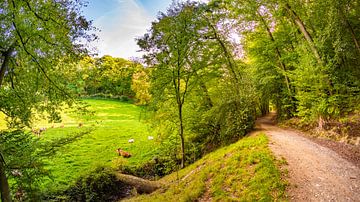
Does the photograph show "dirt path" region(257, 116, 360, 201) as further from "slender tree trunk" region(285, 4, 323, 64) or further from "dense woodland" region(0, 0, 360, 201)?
"slender tree trunk" region(285, 4, 323, 64)

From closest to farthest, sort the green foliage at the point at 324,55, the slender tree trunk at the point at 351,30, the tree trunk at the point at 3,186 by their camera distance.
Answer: the tree trunk at the point at 3,186, the slender tree trunk at the point at 351,30, the green foliage at the point at 324,55

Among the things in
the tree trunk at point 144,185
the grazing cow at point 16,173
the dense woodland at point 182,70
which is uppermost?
the dense woodland at point 182,70

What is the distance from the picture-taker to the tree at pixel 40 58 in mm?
5367

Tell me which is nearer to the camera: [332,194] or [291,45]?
[332,194]

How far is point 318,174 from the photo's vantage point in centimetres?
638

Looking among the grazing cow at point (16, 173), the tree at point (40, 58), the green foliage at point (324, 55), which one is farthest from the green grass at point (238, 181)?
the tree at point (40, 58)

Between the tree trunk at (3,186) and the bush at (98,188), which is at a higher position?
the tree trunk at (3,186)

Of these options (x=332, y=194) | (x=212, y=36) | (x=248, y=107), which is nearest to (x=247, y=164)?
(x=332, y=194)

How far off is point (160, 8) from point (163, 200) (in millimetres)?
7298

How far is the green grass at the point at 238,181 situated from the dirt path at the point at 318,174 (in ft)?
1.22

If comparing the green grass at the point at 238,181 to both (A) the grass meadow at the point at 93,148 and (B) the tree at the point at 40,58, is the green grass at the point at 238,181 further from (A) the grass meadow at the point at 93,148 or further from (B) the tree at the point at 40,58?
(B) the tree at the point at 40,58

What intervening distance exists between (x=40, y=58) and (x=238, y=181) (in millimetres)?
5963

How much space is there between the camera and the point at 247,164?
732 centimetres

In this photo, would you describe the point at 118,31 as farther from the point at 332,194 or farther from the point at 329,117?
the point at 332,194
